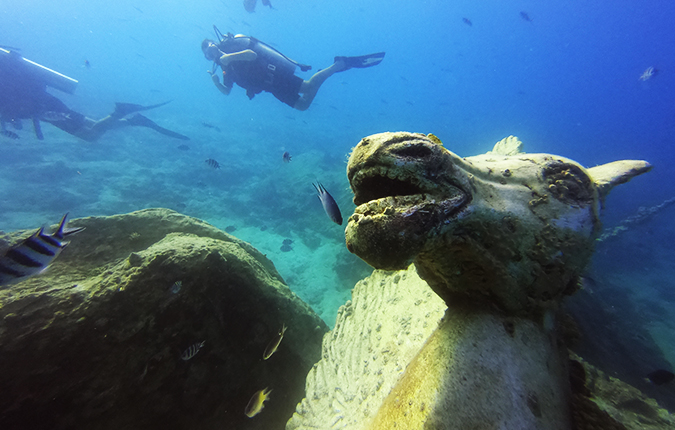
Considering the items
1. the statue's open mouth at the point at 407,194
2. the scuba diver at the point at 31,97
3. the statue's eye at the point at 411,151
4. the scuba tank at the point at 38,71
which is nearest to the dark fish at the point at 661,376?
the statue's open mouth at the point at 407,194

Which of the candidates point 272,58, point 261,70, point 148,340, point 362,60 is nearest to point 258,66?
point 261,70

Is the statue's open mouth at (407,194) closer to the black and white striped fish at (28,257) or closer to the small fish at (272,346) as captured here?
the small fish at (272,346)

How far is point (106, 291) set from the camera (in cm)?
254

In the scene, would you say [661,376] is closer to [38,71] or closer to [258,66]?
[258,66]

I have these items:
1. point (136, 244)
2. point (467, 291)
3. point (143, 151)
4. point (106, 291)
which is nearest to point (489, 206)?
point (467, 291)

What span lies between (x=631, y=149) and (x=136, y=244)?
6384 centimetres

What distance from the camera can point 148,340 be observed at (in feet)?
8.38

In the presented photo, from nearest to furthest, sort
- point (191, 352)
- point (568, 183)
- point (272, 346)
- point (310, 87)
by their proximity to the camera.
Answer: point (568, 183) → point (191, 352) → point (272, 346) → point (310, 87)

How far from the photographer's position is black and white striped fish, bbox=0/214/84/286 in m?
2.25

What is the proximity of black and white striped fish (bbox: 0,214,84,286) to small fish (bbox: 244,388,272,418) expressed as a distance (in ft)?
8.58

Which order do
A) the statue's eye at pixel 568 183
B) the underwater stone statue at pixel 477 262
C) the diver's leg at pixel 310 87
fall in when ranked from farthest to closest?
1. the diver's leg at pixel 310 87
2. the statue's eye at pixel 568 183
3. the underwater stone statue at pixel 477 262

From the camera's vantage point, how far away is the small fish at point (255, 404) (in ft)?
9.50

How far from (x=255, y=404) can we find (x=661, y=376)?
3749 mm

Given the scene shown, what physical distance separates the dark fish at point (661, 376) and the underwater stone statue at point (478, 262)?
83cm
